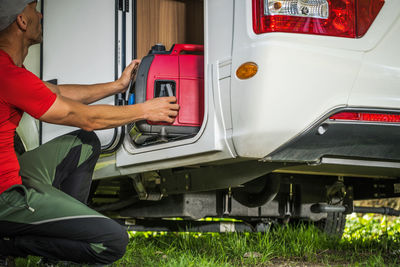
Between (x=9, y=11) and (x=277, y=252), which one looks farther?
(x=277, y=252)

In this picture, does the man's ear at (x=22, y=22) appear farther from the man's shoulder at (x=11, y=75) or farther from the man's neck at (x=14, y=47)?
the man's shoulder at (x=11, y=75)

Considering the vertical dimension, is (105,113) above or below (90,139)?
above

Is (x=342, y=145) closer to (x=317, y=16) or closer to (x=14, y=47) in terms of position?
(x=317, y=16)

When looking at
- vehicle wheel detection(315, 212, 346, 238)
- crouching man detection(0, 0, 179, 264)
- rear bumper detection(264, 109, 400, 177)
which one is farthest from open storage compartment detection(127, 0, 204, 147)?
vehicle wheel detection(315, 212, 346, 238)

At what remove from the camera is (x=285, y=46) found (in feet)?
7.44

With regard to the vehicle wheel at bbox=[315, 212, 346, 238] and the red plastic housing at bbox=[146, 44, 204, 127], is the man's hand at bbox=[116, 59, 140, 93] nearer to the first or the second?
the red plastic housing at bbox=[146, 44, 204, 127]

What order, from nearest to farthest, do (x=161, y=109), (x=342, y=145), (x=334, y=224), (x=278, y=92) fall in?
(x=278, y=92) < (x=342, y=145) < (x=161, y=109) < (x=334, y=224)

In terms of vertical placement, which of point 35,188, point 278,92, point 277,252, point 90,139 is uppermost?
point 278,92

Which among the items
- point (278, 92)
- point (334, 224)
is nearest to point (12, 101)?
point (278, 92)

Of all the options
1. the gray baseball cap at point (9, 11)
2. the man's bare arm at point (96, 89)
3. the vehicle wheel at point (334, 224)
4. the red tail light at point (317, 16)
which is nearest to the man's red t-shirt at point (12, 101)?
the gray baseball cap at point (9, 11)

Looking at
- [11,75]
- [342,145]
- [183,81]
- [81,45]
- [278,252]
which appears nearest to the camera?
[11,75]

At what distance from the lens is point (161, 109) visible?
2.68 m

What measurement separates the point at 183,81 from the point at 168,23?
4.06 ft

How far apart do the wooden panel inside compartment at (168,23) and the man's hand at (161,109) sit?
108 centimetres
